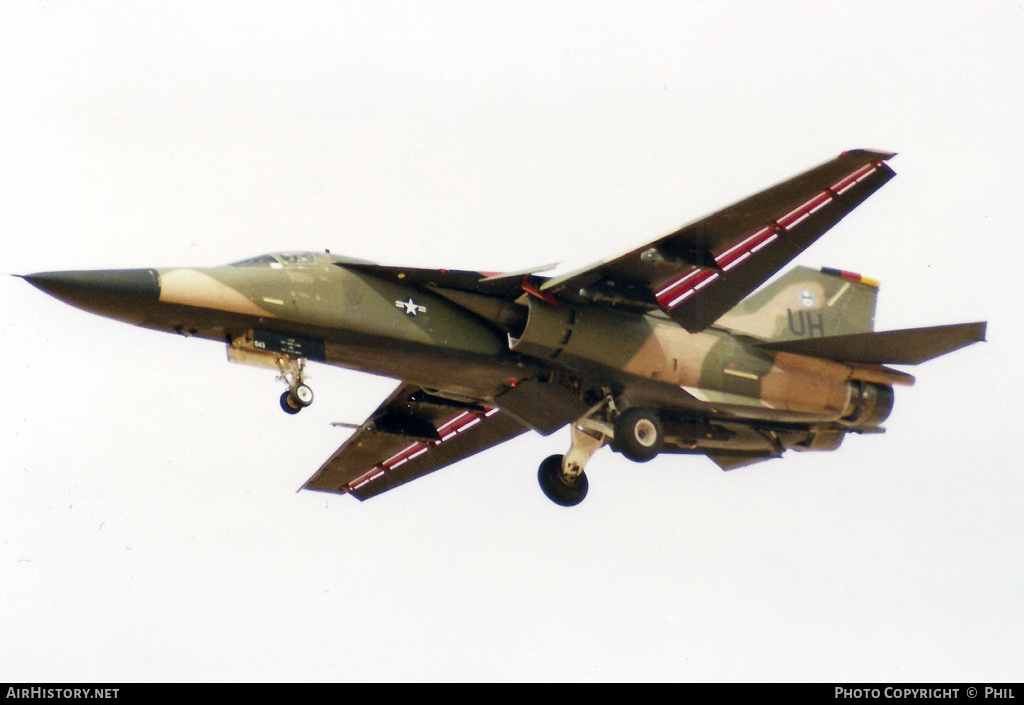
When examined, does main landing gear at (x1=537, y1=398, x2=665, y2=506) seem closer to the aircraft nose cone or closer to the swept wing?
the swept wing

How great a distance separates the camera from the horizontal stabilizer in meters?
20.3

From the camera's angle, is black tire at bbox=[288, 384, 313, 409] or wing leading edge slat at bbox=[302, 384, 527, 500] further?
wing leading edge slat at bbox=[302, 384, 527, 500]

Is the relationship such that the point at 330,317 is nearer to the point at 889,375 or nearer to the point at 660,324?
the point at 660,324

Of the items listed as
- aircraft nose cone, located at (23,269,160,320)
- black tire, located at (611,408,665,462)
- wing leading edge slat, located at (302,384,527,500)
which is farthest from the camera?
wing leading edge slat, located at (302,384,527,500)

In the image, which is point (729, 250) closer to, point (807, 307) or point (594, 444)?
point (807, 307)

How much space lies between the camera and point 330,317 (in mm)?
18125

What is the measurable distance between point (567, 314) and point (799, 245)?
3620 millimetres

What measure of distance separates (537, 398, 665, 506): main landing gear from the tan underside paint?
19.0 ft

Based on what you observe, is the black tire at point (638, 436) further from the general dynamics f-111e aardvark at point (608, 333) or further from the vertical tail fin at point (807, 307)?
the vertical tail fin at point (807, 307)

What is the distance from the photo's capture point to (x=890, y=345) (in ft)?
68.5

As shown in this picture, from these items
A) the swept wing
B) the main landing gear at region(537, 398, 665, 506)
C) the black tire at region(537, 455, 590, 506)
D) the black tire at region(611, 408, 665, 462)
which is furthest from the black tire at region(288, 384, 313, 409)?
the black tire at region(537, 455, 590, 506)

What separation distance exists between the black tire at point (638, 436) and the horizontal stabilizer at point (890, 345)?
94.9 inches

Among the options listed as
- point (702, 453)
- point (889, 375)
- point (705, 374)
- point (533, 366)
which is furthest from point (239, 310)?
point (889, 375)

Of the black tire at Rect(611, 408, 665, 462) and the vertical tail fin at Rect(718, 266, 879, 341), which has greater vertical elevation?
the vertical tail fin at Rect(718, 266, 879, 341)
